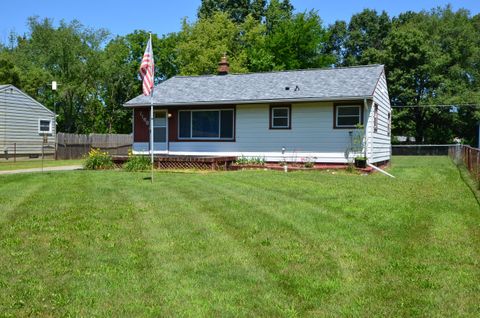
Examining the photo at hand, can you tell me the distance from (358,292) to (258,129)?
48.6 ft

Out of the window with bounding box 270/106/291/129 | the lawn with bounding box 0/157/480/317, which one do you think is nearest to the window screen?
the window with bounding box 270/106/291/129

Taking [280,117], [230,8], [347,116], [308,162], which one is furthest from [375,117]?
[230,8]

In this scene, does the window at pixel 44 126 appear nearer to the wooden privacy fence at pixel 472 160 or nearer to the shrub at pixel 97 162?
the shrub at pixel 97 162

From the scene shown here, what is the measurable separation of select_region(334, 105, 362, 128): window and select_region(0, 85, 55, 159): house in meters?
17.1

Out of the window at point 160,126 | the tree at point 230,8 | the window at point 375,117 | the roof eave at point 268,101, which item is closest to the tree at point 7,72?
the roof eave at point 268,101

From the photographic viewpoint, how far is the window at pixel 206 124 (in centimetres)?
1970

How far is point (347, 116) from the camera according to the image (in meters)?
17.6

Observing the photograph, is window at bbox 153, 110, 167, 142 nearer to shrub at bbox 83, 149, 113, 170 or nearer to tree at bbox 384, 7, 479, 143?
shrub at bbox 83, 149, 113, 170

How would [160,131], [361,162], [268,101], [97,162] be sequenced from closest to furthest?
[361,162], [268,101], [97,162], [160,131]

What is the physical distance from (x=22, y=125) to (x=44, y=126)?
1981mm

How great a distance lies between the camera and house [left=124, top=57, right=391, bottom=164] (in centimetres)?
1762

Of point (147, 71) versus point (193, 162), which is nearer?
point (147, 71)

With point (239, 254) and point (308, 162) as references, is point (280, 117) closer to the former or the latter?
point (308, 162)

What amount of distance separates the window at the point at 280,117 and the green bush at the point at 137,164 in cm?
503
